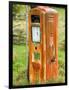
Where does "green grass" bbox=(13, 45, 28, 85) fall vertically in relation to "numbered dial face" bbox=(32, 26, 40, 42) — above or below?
below

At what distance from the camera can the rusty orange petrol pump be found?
204 centimetres

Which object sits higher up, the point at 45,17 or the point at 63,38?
the point at 45,17

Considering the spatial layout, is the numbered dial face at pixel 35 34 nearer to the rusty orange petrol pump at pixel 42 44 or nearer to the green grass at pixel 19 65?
the rusty orange petrol pump at pixel 42 44

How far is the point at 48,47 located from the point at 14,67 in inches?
14.3

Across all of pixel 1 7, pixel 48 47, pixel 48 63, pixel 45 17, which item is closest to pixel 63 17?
pixel 45 17

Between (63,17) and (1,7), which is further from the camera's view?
(63,17)

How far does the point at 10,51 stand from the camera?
1.97m

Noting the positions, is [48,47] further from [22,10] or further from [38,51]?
[22,10]

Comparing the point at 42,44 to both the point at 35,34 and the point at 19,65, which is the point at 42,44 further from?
the point at 19,65

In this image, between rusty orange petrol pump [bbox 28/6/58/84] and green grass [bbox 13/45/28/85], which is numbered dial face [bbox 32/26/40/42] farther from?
green grass [bbox 13/45/28/85]

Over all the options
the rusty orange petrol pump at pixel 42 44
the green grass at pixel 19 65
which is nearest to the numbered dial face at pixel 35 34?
the rusty orange petrol pump at pixel 42 44

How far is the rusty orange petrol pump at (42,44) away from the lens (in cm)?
204

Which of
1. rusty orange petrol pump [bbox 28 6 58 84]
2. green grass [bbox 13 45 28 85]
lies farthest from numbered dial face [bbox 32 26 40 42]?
green grass [bbox 13 45 28 85]

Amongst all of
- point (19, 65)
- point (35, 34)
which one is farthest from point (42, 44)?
point (19, 65)
